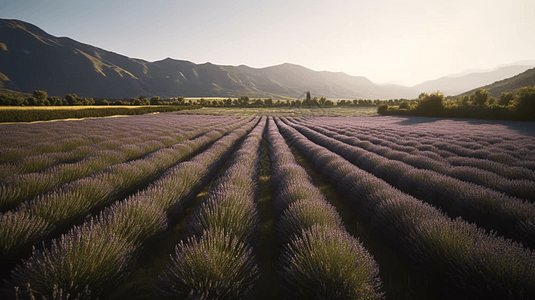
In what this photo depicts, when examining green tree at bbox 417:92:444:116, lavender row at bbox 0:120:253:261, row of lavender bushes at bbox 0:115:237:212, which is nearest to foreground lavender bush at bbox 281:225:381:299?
lavender row at bbox 0:120:253:261

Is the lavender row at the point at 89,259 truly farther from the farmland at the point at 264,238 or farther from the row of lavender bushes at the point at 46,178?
the row of lavender bushes at the point at 46,178

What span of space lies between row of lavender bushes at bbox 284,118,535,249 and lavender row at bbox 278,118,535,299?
0.55m

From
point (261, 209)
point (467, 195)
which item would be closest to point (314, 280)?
point (261, 209)

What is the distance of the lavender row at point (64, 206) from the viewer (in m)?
1.92

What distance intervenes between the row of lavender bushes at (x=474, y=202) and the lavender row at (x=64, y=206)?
5017 mm

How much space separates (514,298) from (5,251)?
3956 mm

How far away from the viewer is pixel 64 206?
2529mm

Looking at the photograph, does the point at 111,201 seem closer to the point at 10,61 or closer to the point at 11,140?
the point at 11,140

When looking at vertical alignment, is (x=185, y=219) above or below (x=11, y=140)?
below

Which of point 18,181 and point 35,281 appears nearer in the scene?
point 35,281

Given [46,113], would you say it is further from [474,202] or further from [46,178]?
[474,202]

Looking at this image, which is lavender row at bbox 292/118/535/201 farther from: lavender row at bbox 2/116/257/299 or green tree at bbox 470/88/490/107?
green tree at bbox 470/88/490/107

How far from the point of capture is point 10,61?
601 feet

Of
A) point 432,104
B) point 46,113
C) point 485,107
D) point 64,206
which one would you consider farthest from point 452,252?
point 432,104
